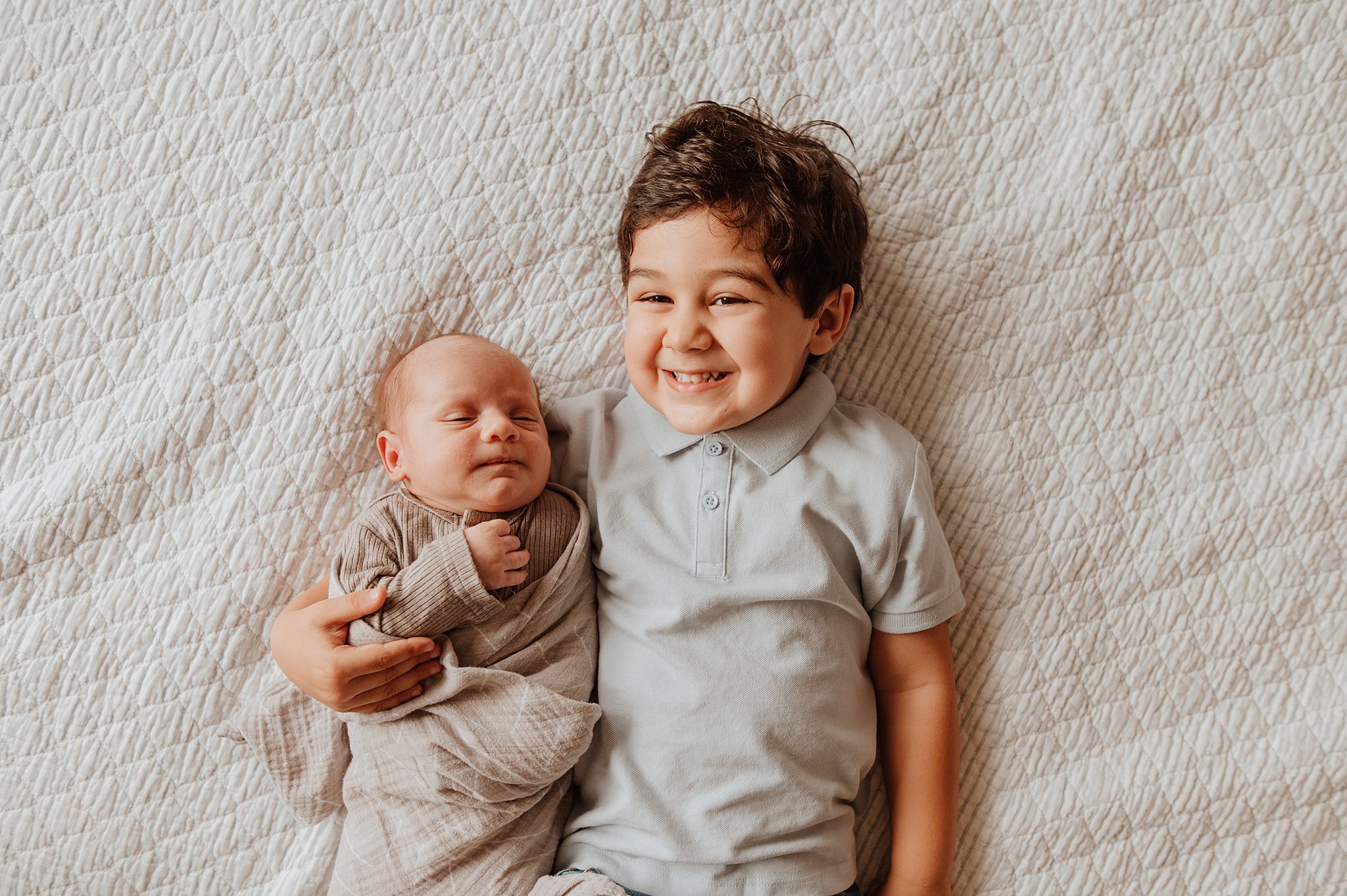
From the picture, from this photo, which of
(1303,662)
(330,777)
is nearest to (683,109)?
(330,777)

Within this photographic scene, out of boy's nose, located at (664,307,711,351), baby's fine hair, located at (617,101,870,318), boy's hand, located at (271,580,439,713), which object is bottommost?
boy's hand, located at (271,580,439,713)

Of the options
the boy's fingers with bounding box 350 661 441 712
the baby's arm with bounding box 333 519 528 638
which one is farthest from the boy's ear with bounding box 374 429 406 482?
the boy's fingers with bounding box 350 661 441 712

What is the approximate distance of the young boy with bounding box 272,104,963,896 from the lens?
3.28 ft

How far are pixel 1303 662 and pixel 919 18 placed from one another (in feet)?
3.33

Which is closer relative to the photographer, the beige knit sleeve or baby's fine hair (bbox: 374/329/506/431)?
the beige knit sleeve

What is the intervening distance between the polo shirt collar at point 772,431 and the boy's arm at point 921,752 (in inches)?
10.9

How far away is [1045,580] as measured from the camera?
46.8 inches

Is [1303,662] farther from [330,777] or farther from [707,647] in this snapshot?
[330,777]

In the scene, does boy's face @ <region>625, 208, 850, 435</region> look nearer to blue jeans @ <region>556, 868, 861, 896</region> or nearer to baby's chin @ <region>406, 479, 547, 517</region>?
baby's chin @ <region>406, 479, 547, 517</region>

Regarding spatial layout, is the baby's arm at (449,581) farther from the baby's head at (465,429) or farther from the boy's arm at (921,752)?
the boy's arm at (921,752)

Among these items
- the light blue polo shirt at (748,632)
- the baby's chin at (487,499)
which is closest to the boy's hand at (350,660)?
the baby's chin at (487,499)

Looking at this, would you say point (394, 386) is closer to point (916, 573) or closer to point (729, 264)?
point (729, 264)

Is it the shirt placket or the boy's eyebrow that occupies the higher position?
the boy's eyebrow

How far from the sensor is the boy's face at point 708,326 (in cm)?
99
